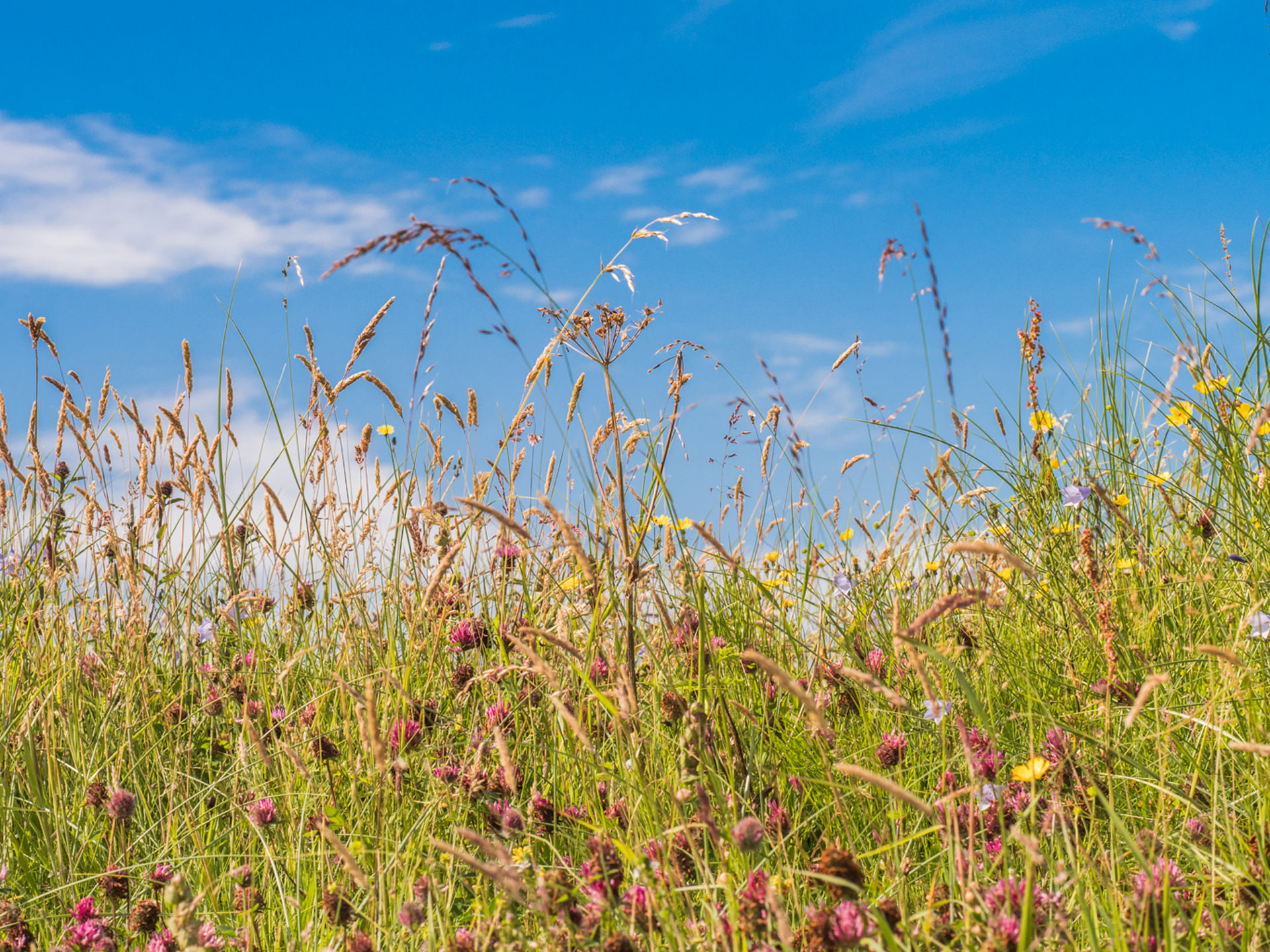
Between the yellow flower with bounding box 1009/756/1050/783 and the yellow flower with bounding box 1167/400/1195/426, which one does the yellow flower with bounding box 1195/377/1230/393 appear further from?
the yellow flower with bounding box 1009/756/1050/783

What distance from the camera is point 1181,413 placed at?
3.04m

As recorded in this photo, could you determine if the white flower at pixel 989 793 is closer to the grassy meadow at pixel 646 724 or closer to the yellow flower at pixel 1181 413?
the grassy meadow at pixel 646 724

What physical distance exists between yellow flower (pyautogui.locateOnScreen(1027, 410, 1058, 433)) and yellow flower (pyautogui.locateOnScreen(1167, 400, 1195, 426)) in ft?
1.20

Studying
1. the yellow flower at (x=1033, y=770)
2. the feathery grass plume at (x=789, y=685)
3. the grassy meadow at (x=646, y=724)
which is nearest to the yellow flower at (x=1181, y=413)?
the grassy meadow at (x=646, y=724)

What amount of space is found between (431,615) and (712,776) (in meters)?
1.19

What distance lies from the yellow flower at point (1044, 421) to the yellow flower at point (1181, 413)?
37cm

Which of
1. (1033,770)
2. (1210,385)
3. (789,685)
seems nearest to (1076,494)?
(1210,385)

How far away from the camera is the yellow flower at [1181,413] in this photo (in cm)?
282

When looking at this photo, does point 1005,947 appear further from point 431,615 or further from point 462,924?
point 431,615

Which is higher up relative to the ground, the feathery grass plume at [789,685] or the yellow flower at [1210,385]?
the yellow flower at [1210,385]

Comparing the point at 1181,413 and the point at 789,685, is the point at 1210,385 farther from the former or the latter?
the point at 789,685

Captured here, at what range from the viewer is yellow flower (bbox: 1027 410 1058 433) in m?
3.36

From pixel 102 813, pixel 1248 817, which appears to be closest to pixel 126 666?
pixel 102 813

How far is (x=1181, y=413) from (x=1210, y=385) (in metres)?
0.19
